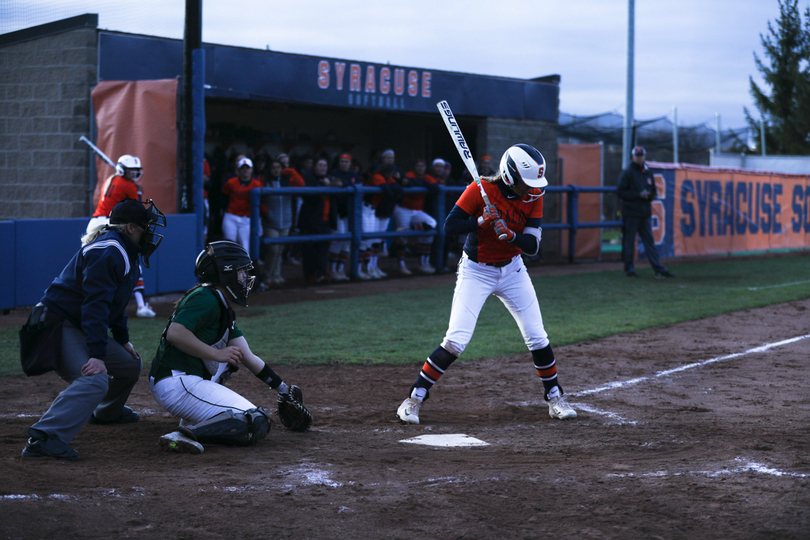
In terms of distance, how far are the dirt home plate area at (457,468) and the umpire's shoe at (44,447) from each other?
0.06 metres

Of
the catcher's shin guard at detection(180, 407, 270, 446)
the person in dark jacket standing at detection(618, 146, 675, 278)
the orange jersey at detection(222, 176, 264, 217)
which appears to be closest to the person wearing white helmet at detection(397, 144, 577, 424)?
the catcher's shin guard at detection(180, 407, 270, 446)

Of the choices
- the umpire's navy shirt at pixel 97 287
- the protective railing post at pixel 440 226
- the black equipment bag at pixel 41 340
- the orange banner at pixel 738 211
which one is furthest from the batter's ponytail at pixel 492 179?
the orange banner at pixel 738 211

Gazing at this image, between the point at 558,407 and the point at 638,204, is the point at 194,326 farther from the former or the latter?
the point at 638,204

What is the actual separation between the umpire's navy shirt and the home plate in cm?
180

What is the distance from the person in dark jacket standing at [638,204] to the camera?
46.3ft

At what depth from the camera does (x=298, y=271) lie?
51.2 feet

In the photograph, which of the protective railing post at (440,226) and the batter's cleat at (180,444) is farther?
the protective railing post at (440,226)

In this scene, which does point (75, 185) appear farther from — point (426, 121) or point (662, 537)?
point (662, 537)

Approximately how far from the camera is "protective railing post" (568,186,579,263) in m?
17.0

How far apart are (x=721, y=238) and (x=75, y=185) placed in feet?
44.2

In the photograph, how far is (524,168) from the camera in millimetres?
5117

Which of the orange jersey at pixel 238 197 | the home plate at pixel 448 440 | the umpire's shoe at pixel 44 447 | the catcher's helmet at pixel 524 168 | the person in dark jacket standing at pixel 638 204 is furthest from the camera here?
the person in dark jacket standing at pixel 638 204

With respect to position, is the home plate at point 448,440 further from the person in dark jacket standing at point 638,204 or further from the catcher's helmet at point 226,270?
the person in dark jacket standing at point 638,204

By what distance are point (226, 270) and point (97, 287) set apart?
2.27ft
